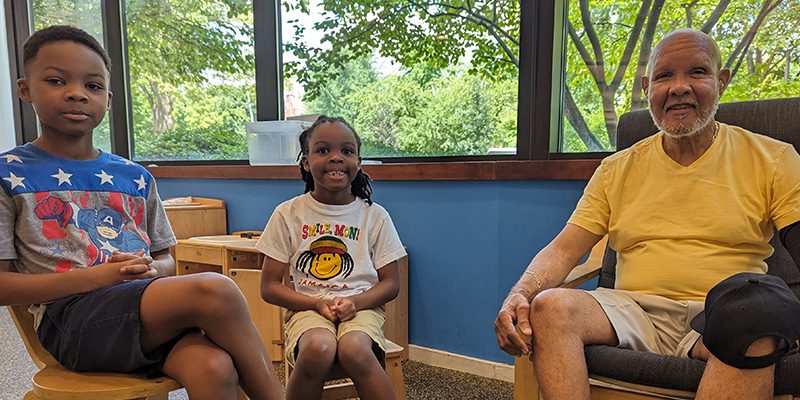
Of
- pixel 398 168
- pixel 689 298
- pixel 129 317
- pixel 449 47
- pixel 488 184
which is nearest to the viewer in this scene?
pixel 129 317

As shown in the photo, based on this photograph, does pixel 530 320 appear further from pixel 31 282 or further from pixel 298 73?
pixel 298 73

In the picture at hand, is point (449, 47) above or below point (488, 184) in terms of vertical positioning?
above

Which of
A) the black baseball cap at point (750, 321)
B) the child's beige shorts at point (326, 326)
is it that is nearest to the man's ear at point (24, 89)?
the child's beige shorts at point (326, 326)

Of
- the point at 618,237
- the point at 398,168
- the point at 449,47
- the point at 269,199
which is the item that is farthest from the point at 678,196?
the point at 269,199

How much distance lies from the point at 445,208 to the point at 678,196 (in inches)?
34.8

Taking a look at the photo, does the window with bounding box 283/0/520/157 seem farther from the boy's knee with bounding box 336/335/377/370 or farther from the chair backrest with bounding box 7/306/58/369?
the chair backrest with bounding box 7/306/58/369

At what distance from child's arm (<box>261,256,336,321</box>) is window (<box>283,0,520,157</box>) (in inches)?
40.8

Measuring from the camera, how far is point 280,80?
2.62 metres

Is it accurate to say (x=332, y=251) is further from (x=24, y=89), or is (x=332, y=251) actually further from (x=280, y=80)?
(x=280, y=80)

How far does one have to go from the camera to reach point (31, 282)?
0.91 metres

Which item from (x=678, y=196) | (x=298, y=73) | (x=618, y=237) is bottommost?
(x=618, y=237)

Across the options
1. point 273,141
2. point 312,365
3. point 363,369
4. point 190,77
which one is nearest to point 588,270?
point 363,369

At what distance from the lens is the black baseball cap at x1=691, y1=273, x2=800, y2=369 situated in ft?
2.57

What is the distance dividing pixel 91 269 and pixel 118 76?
105 inches
